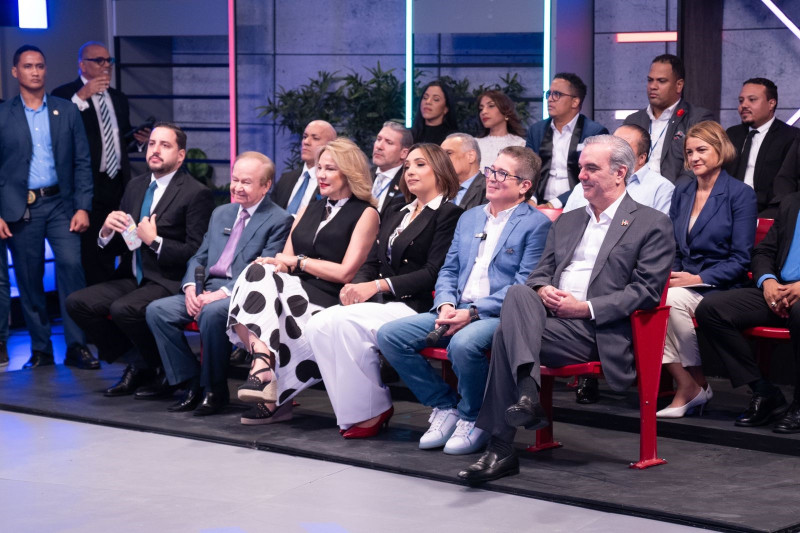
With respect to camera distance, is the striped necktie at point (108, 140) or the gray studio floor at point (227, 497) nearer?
the gray studio floor at point (227, 497)

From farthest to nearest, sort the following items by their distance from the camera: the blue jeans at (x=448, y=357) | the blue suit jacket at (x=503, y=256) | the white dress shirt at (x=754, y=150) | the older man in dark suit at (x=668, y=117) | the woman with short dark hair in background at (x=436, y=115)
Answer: the woman with short dark hair in background at (x=436, y=115), the older man in dark suit at (x=668, y=117), the white dress shirt at (x=754, y=150), the blue suit jacket at (x=503, y=256), the blue jeans at (x=448, y=357)

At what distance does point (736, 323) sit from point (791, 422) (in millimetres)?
464

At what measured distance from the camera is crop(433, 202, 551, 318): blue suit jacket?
4.42m

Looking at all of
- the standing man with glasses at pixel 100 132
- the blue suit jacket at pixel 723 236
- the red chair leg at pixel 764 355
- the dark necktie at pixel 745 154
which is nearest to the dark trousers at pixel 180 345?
the standing man with glasses at pixel 100 132

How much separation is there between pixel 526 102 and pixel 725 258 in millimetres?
3212

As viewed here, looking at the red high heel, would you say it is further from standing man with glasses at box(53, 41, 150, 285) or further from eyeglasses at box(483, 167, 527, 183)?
standing man with glasses at box(53, 41, 150, 285)

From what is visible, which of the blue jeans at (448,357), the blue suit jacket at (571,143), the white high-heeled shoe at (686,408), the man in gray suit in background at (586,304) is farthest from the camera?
the blue suit jacket at (571,143)

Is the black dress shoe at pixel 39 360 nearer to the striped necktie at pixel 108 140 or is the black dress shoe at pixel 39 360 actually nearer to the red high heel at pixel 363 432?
the striped necktie at pixel 108 140

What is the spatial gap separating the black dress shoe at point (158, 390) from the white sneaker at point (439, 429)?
1598 mm

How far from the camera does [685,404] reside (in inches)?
181

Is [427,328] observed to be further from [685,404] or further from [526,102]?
[526,102]

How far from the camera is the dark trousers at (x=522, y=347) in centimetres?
396

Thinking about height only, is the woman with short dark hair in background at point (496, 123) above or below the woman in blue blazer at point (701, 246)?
above

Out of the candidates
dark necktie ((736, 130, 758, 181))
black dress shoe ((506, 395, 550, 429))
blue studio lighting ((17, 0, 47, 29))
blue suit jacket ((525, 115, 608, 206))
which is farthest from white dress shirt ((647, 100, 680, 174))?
blue studio lighting ((17, 0, 47, 29))
